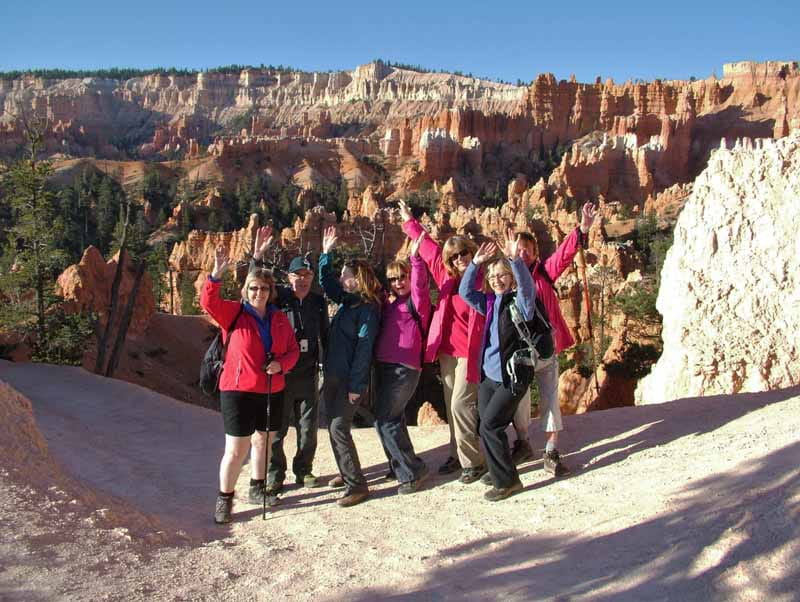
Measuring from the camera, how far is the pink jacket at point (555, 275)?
5141mm

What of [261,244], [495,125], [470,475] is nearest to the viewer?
[261,244]

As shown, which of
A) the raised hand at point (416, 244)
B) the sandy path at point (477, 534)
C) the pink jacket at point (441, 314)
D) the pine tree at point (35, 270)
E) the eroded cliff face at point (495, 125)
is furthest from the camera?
the eroded cliff face at point (495, 125)

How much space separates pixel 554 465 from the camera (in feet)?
16.9

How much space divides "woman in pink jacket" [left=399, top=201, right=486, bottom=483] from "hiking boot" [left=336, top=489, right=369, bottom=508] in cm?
76

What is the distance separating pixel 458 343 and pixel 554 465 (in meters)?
1.15

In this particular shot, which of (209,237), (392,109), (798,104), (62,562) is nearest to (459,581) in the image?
(62,562)

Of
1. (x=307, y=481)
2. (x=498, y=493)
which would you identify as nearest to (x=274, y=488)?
(x=307, y=481)

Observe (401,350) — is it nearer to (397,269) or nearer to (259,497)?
(397,269)

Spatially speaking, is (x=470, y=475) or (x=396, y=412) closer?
(x=396, y=412)

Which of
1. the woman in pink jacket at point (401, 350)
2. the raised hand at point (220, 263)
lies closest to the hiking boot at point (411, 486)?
the woman in pink jacket at point (401, 350)

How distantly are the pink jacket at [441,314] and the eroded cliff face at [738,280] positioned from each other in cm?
488

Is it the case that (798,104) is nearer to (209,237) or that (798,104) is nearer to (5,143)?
(209,237)

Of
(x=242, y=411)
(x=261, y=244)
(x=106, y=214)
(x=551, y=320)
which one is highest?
(x=106, y=214)

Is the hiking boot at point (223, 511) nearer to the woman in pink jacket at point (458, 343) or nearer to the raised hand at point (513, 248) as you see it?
the woman in pink jacket at point (458, 343)
